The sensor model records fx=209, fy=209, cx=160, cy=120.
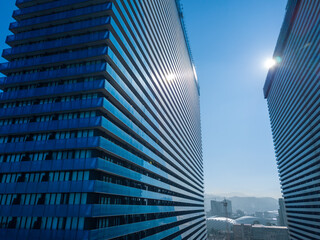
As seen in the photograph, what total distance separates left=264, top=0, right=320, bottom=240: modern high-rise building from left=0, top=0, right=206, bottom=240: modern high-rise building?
1996 inches

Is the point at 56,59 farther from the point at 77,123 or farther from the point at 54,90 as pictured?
the point at 77,123

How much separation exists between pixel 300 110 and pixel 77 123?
80715 millimetres

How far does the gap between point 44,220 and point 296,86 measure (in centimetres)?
8911

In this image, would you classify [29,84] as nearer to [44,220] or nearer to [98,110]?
[98,110]

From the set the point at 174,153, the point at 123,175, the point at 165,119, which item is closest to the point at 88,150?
the point at 123,175

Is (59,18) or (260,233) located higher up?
(59,18)

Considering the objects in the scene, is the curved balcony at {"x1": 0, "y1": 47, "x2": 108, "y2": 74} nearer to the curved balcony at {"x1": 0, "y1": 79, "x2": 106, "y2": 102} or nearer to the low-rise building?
the curved balcony at {"x1": 0, "y1": 79, "x2": 106, "y2": 102}

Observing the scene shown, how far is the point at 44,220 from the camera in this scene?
28938 millimetres

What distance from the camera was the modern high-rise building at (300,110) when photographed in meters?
64.4

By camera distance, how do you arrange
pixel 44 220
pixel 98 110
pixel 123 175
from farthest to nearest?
pixel 123 175, pixel 98 110, pixel 44 220

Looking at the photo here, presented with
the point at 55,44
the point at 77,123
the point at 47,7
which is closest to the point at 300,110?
the point at 77,123

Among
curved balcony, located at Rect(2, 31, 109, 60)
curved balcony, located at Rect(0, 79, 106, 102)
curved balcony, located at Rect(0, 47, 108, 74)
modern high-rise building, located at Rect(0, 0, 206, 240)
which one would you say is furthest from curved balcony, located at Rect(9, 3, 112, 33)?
curved balcony, located at Rect(0, 79, 106, 102)

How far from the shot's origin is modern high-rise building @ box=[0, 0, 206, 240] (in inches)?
1164

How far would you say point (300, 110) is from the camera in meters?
79.0
